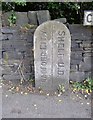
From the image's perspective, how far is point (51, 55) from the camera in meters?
5.30

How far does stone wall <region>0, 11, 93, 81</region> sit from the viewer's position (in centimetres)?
554

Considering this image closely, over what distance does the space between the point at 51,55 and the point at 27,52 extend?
0.55 meters

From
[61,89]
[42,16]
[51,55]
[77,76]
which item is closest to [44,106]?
[61,89]

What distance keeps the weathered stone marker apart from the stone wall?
1.03 ft

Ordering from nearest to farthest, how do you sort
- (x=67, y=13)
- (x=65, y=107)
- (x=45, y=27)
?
1. (x=65, y=107)
2. (x=45, y=27)
3. (x=67, y=13)

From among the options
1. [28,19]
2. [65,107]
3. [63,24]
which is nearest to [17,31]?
[28,19]

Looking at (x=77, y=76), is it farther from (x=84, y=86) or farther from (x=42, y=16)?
(x=42, y=16)

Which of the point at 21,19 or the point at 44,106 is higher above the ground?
the point at 21,19

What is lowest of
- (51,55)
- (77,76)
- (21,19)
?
(77,76)

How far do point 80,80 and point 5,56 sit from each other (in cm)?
148

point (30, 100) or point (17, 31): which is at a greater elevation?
point (17, 31)

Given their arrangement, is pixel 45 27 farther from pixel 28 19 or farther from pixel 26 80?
pixel 26 80

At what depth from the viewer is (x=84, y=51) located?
5.58 m

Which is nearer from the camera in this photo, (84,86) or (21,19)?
(84,86)
